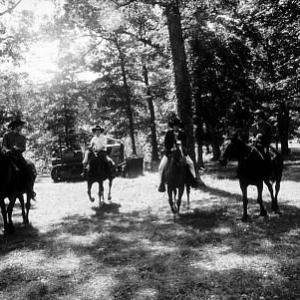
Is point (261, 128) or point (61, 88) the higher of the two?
point (61, 88)

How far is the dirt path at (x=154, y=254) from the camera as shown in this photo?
21.9ft

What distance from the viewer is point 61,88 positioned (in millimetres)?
37844

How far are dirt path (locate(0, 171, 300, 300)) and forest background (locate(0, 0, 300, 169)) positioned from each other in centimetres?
315

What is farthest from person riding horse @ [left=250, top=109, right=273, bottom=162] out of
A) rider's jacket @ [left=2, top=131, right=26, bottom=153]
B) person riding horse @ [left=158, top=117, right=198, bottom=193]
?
rider's jacket @ [left=2, top=131, right=26, bottom=153]

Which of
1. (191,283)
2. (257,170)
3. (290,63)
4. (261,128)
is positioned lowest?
(191,283)

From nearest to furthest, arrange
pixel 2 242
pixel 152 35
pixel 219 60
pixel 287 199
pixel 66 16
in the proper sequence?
pixel 2 242 < pixel 287 199 < pixel 66 16 < pixel 152 35 < pixel 219 60

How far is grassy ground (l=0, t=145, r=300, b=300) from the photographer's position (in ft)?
21.9

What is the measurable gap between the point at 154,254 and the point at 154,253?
0.09 m

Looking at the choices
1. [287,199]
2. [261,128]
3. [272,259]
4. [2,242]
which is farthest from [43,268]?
[287,199]

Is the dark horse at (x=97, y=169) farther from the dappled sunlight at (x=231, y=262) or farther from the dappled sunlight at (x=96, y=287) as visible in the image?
the dappled sunlight at (x=96, y=287)

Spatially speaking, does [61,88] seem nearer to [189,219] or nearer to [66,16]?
[66,16]

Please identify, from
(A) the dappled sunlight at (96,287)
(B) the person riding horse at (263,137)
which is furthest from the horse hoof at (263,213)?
(A) the dappled sunlight at (96,287)

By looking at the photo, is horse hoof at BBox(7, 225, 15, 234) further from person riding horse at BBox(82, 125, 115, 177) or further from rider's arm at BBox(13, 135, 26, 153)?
person riding horse at BBox(82, 125, 115, 177)

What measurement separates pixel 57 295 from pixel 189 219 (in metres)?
6.14
